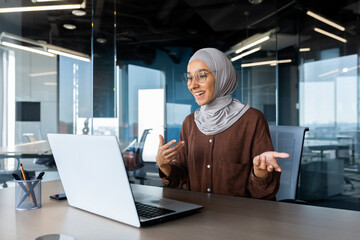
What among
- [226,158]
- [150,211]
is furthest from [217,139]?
[150,211]

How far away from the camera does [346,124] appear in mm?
3330

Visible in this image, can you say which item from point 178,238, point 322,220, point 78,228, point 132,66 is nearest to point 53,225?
point 78,228

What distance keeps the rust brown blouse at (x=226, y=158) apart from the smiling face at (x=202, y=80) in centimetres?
18

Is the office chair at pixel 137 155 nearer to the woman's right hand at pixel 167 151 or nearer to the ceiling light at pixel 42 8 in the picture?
the ceiling light at pixel 42 8

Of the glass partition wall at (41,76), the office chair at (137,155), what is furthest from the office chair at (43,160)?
the office chair at (137,155)

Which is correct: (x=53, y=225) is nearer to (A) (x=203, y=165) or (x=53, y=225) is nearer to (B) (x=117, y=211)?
(B) (x=117, y=211)

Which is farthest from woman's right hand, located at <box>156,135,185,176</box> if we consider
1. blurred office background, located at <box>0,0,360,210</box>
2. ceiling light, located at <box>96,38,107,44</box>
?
ceiling light, located at <box>96,38,107,44</box>

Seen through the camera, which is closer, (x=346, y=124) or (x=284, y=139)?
(x=284, y=139)

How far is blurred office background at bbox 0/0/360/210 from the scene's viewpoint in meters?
3.39

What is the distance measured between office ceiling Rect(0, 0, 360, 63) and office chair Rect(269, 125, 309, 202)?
87.6 inches

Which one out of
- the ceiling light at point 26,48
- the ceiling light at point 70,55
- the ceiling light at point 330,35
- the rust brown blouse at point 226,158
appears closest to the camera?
→ the rust brown blouse at point 226,158

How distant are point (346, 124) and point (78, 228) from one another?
10.7 feet

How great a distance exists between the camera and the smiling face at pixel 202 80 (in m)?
1.49

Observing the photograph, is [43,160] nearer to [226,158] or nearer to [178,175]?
[178,175]
